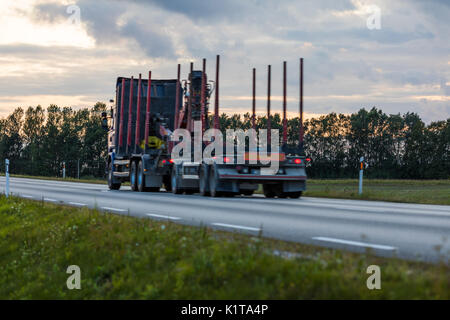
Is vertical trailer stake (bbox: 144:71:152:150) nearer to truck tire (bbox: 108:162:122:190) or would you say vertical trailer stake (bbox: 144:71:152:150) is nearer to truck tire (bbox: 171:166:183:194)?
truck tire (bbox: 171:166:183:194)

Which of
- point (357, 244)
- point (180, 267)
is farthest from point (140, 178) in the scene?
point (180, 267)

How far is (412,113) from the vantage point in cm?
12319

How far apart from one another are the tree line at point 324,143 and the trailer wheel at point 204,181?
2845 inches

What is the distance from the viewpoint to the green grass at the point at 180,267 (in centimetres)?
569

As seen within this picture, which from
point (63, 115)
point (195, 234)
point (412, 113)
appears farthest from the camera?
point (63, 115)

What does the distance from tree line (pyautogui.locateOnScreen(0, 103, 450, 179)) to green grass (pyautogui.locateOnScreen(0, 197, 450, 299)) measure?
84.6 m

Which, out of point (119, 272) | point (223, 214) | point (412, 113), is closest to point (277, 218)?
point (223, 214)

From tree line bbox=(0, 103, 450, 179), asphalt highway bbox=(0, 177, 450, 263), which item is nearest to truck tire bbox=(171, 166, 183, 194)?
asphalt highway bbox=(0, 177, 450, 263)

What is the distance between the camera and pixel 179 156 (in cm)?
2575

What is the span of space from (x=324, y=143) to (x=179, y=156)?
3899 inches

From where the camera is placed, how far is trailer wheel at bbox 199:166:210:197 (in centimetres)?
2241

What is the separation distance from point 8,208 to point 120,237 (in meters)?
7.95
